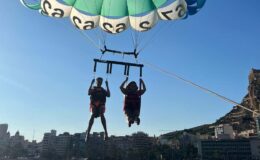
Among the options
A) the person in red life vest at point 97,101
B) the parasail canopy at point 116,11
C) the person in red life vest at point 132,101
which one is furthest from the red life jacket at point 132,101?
the parasail canopy at point 116,11

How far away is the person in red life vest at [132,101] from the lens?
1414 centimetres

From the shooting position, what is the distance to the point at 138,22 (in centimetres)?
1645

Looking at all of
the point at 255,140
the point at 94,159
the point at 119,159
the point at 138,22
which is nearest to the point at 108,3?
the point at 138,22

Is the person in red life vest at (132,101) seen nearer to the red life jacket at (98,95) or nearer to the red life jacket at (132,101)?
the red life jacket at (132,101)

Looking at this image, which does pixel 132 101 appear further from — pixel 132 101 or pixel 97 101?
pixel 97 101

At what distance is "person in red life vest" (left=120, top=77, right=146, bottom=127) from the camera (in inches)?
557

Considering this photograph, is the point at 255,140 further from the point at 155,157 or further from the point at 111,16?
the point at 111,16

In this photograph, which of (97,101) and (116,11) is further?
(116,11)

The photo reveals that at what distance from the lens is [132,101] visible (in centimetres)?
1421

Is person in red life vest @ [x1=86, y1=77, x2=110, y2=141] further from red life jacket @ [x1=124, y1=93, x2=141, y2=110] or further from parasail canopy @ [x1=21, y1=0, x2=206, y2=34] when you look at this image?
parasail canopy @ [x1=21, y1=0, x2=206, y2=34]

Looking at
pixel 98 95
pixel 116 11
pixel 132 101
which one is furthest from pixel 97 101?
pixel 116 11

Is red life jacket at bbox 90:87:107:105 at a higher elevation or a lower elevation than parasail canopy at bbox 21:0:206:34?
lower

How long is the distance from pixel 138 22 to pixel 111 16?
1.39m

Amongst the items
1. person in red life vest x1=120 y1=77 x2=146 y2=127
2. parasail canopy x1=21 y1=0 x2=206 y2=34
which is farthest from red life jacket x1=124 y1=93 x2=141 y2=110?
parasail canopy x1=21 y1=0 x2=206 y2=34
